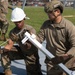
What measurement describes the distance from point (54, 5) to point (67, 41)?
60 centimetres

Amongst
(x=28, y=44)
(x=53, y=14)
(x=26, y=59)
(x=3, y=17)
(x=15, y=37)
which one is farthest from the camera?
(x=3, y=17)

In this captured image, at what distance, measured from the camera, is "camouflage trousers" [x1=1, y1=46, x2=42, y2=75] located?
6660 mm

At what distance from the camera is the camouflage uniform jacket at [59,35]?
5.30 metres

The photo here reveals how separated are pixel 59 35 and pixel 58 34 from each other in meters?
0.02

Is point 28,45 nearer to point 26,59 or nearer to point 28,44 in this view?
point 28,44

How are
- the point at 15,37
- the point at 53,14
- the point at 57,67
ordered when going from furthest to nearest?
the point at 15,37, the point at 57,67, the point at 53,14

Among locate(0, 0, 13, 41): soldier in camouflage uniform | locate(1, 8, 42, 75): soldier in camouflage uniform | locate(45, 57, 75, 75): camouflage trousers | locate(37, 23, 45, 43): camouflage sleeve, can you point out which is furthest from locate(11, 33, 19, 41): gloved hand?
locate(0, 0, 13, 41): soldier in camouflage uniform

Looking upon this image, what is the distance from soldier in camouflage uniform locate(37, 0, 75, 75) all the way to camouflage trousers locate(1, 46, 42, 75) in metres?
0.98

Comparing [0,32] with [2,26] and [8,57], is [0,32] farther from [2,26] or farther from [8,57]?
[8,57]

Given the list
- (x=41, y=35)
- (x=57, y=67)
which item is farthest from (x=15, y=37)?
(x=57, y=67)

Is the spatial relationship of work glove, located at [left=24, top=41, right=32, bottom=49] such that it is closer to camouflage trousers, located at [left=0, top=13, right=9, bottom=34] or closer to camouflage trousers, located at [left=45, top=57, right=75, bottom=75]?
camouflage trousers, located at [left=45, top=57, right=75, bottom=75]

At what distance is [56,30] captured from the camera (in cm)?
542

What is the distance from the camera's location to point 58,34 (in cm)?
543

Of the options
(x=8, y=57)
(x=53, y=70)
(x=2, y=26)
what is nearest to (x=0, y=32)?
(x=2, y=26)
